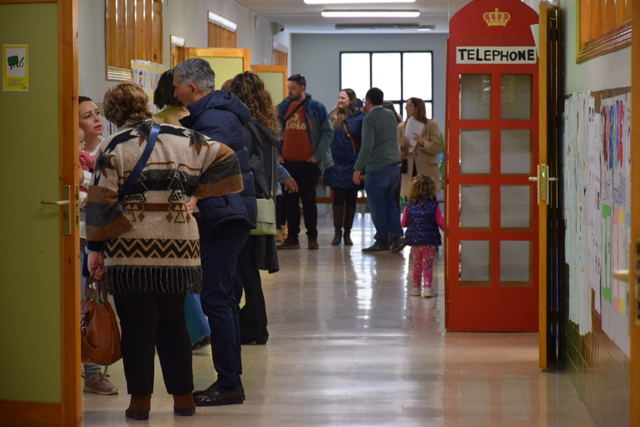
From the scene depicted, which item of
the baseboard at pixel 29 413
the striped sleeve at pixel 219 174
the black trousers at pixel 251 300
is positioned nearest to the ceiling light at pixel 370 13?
the black trousers at pixel 251 300

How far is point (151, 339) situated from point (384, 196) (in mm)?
6737

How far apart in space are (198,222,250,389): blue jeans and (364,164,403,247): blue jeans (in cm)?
608

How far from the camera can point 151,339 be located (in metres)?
4.61

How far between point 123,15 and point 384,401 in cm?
500

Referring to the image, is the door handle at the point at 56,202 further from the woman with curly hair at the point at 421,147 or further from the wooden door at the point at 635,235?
the woman with curly hair at the point at 421,147

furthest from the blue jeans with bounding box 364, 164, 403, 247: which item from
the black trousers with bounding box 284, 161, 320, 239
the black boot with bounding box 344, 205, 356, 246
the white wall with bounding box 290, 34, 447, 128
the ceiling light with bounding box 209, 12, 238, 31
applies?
the white wall with bounding box 290, 34, 447, 128

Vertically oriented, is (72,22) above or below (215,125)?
above

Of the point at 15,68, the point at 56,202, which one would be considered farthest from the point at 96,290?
the point at 15,68

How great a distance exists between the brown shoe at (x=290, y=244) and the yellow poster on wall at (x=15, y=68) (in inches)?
289

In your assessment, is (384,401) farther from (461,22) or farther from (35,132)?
(461,22)

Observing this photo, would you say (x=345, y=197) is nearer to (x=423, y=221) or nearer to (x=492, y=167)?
(x=423, y=221)

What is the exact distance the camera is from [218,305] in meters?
5.02

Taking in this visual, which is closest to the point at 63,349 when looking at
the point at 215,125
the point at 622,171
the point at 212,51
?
the point at 215,125

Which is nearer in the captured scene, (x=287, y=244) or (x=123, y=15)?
(x=123, y=15)
